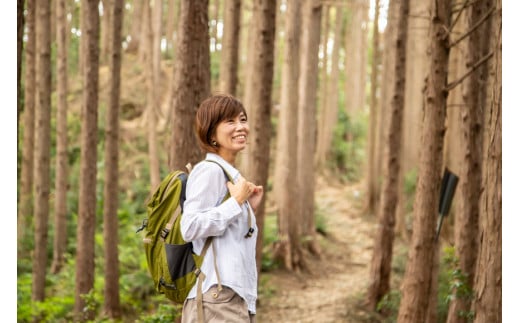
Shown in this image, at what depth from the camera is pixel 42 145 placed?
13820 millimetres

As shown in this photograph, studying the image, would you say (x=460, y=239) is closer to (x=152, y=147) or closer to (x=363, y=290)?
(x=363, y=290)

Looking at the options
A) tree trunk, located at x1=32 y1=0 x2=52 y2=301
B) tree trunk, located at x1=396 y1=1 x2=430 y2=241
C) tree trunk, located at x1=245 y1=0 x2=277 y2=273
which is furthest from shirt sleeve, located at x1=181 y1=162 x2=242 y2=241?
tree trunk, located at x1=396 y1=1 x2=430 y2=241

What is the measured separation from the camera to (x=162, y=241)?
11.0 feet

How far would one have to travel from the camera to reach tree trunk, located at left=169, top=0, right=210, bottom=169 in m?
6.69

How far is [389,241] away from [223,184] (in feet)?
24.9

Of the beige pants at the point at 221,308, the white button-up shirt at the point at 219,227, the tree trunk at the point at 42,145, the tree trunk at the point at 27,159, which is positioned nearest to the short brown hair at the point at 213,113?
the white button-up shirt at the point at 219,227

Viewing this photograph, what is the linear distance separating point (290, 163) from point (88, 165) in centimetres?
398

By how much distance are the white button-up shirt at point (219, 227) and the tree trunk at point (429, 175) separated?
149 inches

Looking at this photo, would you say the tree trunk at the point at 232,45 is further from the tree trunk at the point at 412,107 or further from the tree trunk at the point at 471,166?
the tree trunk at the point at 412,107

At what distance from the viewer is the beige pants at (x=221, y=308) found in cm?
322

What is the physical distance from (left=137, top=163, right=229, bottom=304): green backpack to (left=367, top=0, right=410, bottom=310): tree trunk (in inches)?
290

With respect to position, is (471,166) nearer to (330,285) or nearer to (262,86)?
(262,86)
